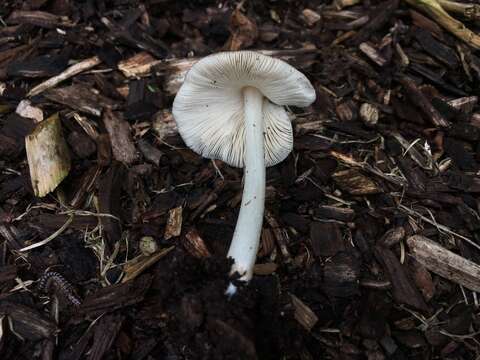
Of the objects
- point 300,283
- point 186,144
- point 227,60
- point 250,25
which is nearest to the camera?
point 227,60

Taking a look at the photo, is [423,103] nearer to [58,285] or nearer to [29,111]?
[58,285]

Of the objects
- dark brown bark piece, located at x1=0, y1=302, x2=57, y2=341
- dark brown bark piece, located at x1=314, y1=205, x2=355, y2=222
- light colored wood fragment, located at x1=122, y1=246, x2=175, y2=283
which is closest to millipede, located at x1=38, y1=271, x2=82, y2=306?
dark brown bark piece, located at x1=0, y1=302, x2=57, y2=341

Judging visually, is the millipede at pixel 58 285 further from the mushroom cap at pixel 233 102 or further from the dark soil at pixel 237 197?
the mushroom cap at pixel 233 102

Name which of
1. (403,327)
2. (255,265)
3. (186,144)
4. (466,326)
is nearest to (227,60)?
(186,144)

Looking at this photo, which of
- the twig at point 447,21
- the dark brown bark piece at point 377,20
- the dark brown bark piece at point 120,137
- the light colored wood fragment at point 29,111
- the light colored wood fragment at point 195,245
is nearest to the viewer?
the light colored wood fragment at point 195,245

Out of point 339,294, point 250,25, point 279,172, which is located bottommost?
point 339,294

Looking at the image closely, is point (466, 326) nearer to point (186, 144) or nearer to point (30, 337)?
point (186, 144)

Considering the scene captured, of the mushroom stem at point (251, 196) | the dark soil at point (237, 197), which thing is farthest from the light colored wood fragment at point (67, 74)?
the mushroom stem at point (251, 196)
